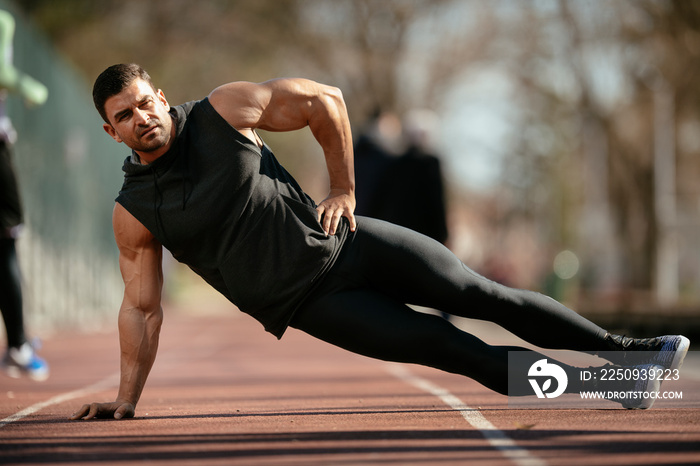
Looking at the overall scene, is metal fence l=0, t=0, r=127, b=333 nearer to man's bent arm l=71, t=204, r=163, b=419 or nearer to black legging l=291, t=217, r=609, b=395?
man's bent arm l=71, t=204, r=163, b=419

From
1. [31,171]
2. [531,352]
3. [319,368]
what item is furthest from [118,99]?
[31,171]

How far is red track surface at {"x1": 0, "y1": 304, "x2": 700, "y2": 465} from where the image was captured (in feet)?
15.6

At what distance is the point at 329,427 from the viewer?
568 centimetres

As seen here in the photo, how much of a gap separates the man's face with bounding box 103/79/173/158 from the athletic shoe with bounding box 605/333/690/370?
2320mm

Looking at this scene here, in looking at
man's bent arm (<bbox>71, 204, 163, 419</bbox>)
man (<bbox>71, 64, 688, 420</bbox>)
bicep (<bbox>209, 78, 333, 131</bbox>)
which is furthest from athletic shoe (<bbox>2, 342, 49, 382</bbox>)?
bicep (<bbox>209, 78, 333, 131</bbox>)

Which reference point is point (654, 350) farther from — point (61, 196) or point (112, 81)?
point (61, 196)

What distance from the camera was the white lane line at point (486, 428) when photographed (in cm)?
464

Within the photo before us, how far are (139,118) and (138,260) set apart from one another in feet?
2.47

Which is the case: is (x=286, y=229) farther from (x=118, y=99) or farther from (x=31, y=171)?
(x=31, y=171)

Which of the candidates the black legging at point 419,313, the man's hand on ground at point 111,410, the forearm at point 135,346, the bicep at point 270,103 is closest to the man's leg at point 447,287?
the black legging at point 419,313

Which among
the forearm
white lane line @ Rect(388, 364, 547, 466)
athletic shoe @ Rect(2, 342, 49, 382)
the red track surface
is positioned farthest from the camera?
athletic shoe @ Rect(2, 342, 49, 382)

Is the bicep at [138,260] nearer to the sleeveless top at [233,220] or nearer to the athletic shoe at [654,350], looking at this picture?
the sleeveless top at [233,220]

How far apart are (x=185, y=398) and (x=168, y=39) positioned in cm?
2710

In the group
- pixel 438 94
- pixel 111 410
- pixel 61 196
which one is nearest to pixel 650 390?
pixel 111 410
